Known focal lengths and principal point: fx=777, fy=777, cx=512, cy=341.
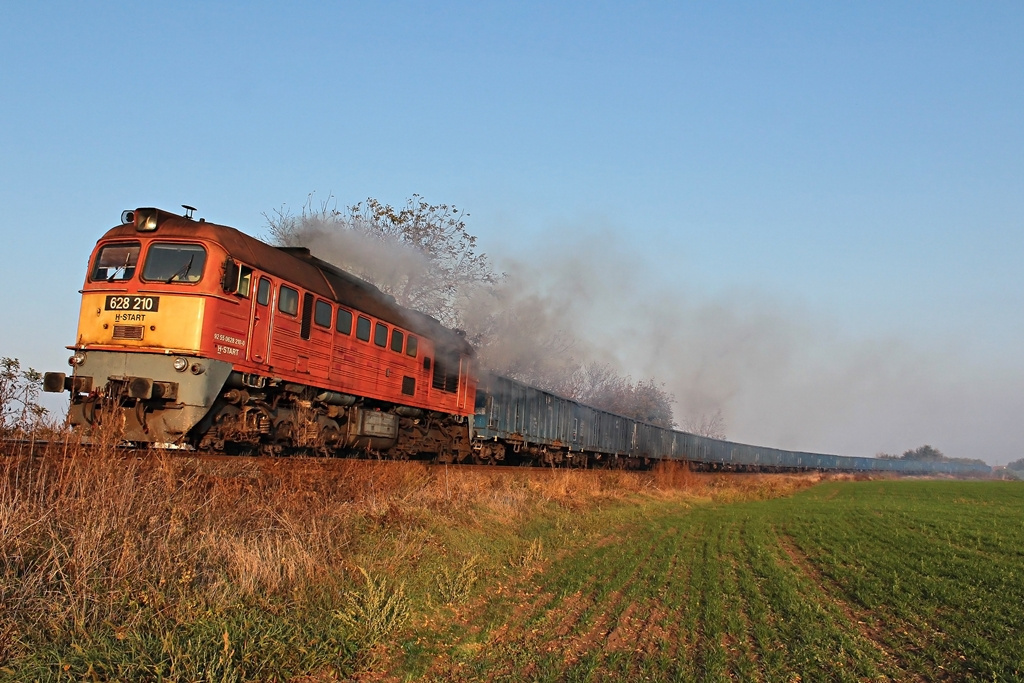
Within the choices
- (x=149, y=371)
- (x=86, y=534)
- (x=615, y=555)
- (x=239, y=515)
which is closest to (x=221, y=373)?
(x=149, y=371)

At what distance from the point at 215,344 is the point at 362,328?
488cm

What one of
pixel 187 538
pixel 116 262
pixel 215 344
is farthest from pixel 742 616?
pixel 116 262

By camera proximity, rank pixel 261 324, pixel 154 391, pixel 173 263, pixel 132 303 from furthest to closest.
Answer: pixel 261 324 → pixel 173 263 → pixel 132 303 → pixel 154 391

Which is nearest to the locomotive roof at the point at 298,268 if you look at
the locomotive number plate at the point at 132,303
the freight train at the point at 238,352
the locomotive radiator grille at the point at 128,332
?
the freight train at the point at 238,352

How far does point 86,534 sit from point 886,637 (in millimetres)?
7786

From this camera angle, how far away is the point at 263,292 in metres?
14.0

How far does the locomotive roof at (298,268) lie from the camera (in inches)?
525

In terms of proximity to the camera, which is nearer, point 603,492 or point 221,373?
point 221,373

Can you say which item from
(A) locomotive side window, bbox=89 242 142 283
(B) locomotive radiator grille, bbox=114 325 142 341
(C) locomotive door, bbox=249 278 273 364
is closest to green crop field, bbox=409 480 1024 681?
(C) locomotive door, bbox=249 278 273 364

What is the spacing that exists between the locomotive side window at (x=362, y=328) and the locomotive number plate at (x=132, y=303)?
4888 mm

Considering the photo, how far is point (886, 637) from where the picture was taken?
26.6ft

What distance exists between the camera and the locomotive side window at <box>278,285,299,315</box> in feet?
47.5

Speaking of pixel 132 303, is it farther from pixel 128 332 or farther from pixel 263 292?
pixel 263 292

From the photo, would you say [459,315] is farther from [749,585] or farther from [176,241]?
[749,585]
